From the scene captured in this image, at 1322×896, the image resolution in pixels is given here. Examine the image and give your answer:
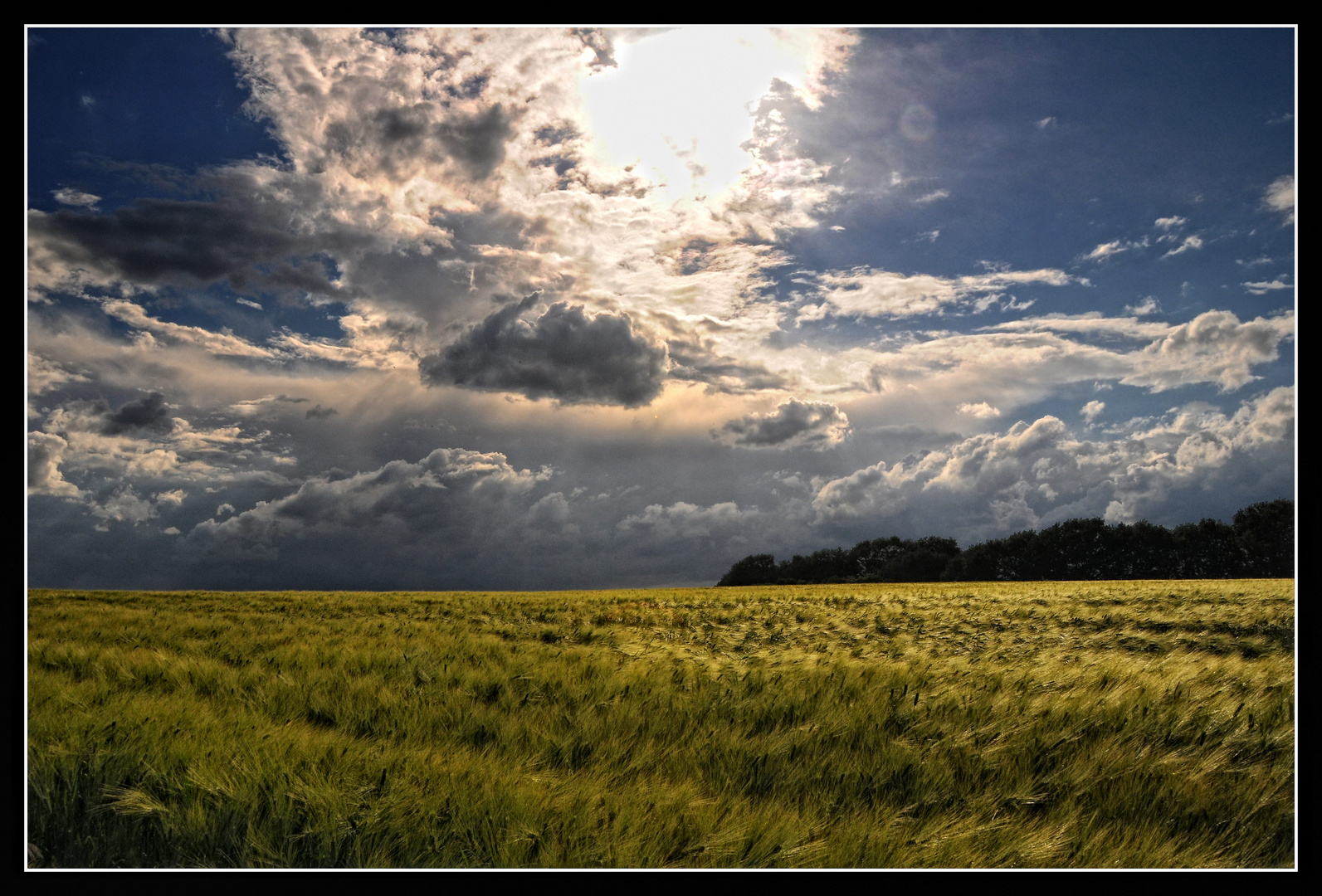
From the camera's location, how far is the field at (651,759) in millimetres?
2334

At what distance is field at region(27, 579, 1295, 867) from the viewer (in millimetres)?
2334

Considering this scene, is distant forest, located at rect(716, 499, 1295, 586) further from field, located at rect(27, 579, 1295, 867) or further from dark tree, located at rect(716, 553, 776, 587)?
field, located at rect(27, 579, 1295, 867)

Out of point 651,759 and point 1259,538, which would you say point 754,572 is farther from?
point 651,759

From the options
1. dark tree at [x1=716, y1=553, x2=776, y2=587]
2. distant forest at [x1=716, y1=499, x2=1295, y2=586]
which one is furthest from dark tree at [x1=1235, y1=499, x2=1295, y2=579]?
dark tree at [x1=716, y1=553, x2=776, y2=587]

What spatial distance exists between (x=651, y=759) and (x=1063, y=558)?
44.7 m

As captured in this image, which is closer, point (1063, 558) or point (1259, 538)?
point (1259, 538)

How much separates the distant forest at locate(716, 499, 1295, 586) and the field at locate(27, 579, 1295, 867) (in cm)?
3325

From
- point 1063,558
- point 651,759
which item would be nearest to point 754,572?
point 1063,558

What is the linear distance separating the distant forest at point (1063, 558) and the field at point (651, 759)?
33247 mm

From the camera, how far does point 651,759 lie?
2.99 m

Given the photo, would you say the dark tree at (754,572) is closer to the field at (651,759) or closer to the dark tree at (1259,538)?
the dark tree at (1259,538)
